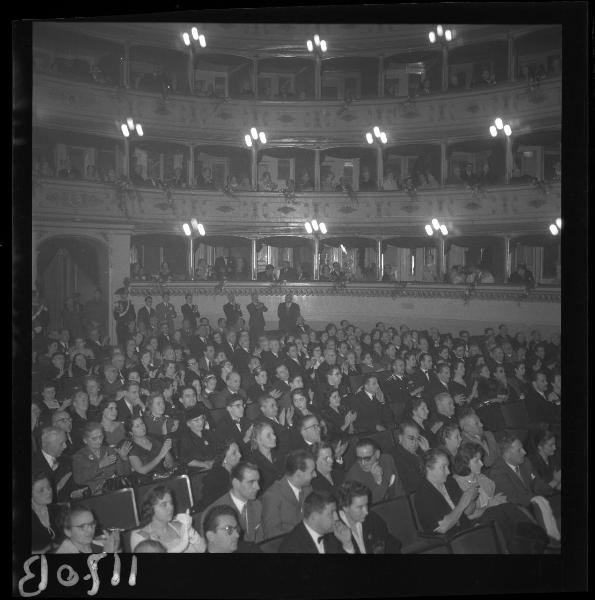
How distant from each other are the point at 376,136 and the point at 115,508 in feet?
13.7

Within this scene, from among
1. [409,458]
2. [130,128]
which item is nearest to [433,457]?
[409,458]

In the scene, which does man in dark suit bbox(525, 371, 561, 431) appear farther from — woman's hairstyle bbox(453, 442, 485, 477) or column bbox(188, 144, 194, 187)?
column bbox(188, 144, 194, 187)

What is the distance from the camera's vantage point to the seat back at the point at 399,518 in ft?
19.7

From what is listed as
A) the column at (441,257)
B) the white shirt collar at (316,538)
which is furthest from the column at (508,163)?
the white shirt collar at (316,538)

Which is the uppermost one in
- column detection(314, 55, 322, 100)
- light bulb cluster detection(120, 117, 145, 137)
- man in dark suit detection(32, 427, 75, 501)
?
column detection(314, 55, 322, 100)

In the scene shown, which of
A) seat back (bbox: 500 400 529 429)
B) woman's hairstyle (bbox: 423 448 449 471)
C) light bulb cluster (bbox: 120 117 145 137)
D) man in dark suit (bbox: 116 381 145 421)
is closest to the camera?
woman's hairstyle (bbox: 423 448 449 471)

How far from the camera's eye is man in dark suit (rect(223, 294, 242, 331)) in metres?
7.45

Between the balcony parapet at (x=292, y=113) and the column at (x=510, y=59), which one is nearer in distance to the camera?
the balcony parapet at (x=292, y=113)

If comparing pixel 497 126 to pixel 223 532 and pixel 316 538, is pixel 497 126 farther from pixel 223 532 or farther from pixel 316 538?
pixel 223 532

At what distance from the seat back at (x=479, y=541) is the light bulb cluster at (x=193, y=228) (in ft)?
11.7

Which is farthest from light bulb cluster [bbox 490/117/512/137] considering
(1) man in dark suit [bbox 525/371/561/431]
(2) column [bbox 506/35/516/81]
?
(1) man in dark suit [bbox 525/371/561/431]

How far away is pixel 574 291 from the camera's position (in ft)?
22.1

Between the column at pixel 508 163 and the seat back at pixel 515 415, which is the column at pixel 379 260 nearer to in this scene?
the column at pixel 508 163

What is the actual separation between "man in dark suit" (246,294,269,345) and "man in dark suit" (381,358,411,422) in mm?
1257
